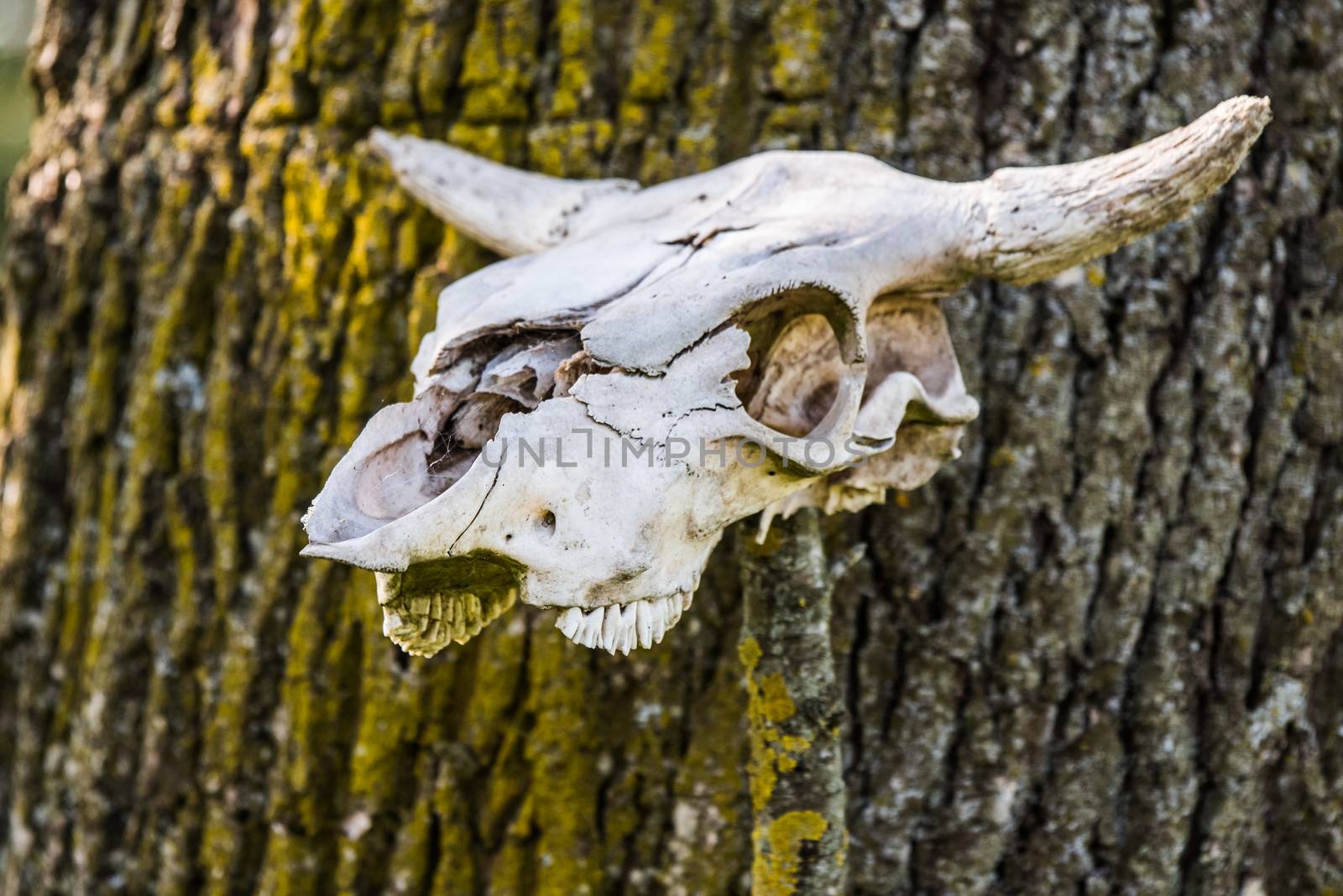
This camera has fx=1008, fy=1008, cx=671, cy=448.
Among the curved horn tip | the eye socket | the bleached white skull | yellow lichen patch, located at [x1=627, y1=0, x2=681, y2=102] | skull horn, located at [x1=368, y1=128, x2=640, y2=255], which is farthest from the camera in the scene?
yellow lichen patch, located at [x1=627, y1=0, x2=681, y2=102]

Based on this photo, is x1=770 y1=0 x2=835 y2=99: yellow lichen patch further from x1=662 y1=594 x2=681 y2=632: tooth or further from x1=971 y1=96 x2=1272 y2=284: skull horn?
x1=662 y1=594 x2=681 y2=632: tooth

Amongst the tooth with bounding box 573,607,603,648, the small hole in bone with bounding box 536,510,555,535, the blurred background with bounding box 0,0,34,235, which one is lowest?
the tooth with bounding box 573,607,603,648

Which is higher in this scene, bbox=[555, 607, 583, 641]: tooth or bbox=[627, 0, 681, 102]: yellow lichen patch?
bbox=[627, 0, 681, 102]: yellow lichen patch

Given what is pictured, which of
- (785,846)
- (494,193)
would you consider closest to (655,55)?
(494,193)

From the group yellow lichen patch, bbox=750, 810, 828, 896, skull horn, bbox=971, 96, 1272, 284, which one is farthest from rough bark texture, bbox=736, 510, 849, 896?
skull horn, bbox=971, 96, 1272, 284

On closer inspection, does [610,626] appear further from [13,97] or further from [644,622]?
[13,97]

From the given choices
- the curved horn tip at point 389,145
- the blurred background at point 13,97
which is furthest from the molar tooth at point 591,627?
the blurred background at point 13,97
